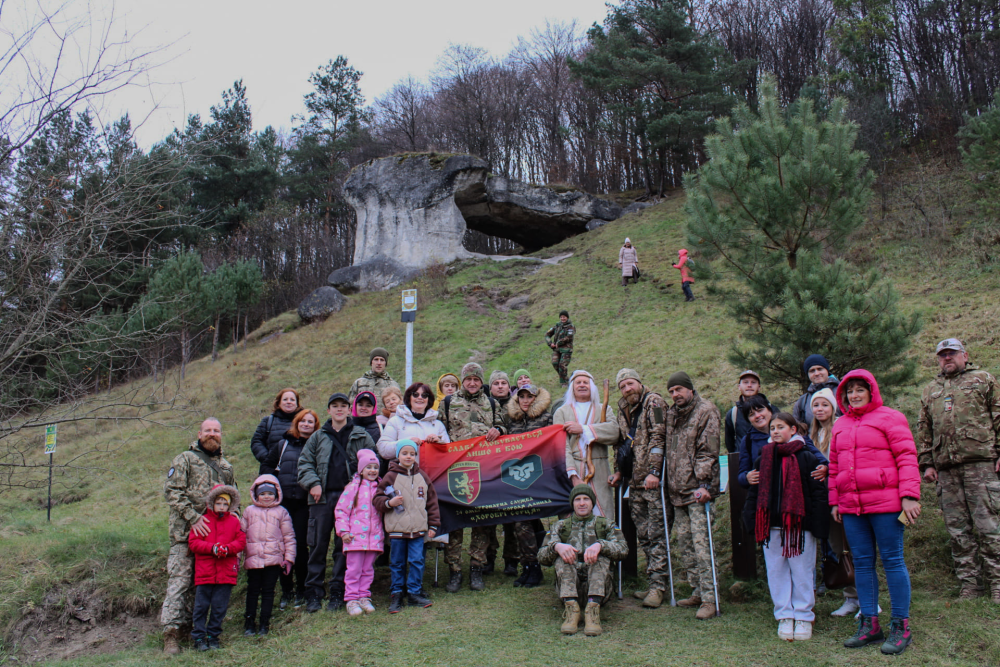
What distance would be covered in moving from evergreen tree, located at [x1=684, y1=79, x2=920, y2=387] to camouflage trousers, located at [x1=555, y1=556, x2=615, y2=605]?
3281mm

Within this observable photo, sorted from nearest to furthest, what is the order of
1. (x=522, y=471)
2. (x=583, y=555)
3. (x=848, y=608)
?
(x=848, y=608) → (x=583, y=555) → (x=522, y=471)

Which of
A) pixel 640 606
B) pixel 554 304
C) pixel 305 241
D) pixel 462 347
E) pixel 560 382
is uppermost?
pixel 305 241

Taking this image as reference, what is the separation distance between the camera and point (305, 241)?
113 feet

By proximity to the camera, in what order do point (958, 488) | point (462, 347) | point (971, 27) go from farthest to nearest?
point (971, 27) → point (462, 347) → point (958, 488)

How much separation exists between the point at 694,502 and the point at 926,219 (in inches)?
706

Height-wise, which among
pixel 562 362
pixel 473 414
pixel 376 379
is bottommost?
pixel 473 414

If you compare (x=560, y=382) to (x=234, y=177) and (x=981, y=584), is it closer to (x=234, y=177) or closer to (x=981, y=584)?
(x=981, y=584)

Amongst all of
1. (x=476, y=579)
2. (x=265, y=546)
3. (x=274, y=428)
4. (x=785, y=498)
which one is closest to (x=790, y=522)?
(x=785, y=498)

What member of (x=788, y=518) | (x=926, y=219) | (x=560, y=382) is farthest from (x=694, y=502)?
(x=926, y=219)

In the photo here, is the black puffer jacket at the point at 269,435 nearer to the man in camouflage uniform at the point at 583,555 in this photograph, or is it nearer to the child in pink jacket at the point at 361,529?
the child in pink jacket at the point at 361,529

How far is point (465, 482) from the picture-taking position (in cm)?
650

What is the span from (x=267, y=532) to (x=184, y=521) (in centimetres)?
71

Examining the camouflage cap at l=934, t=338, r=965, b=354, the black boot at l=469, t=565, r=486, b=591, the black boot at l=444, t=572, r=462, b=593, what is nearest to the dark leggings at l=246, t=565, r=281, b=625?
the black boot at l=444, t=572, r=462, b=593

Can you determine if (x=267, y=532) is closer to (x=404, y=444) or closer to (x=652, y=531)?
(x=404, y=444)
